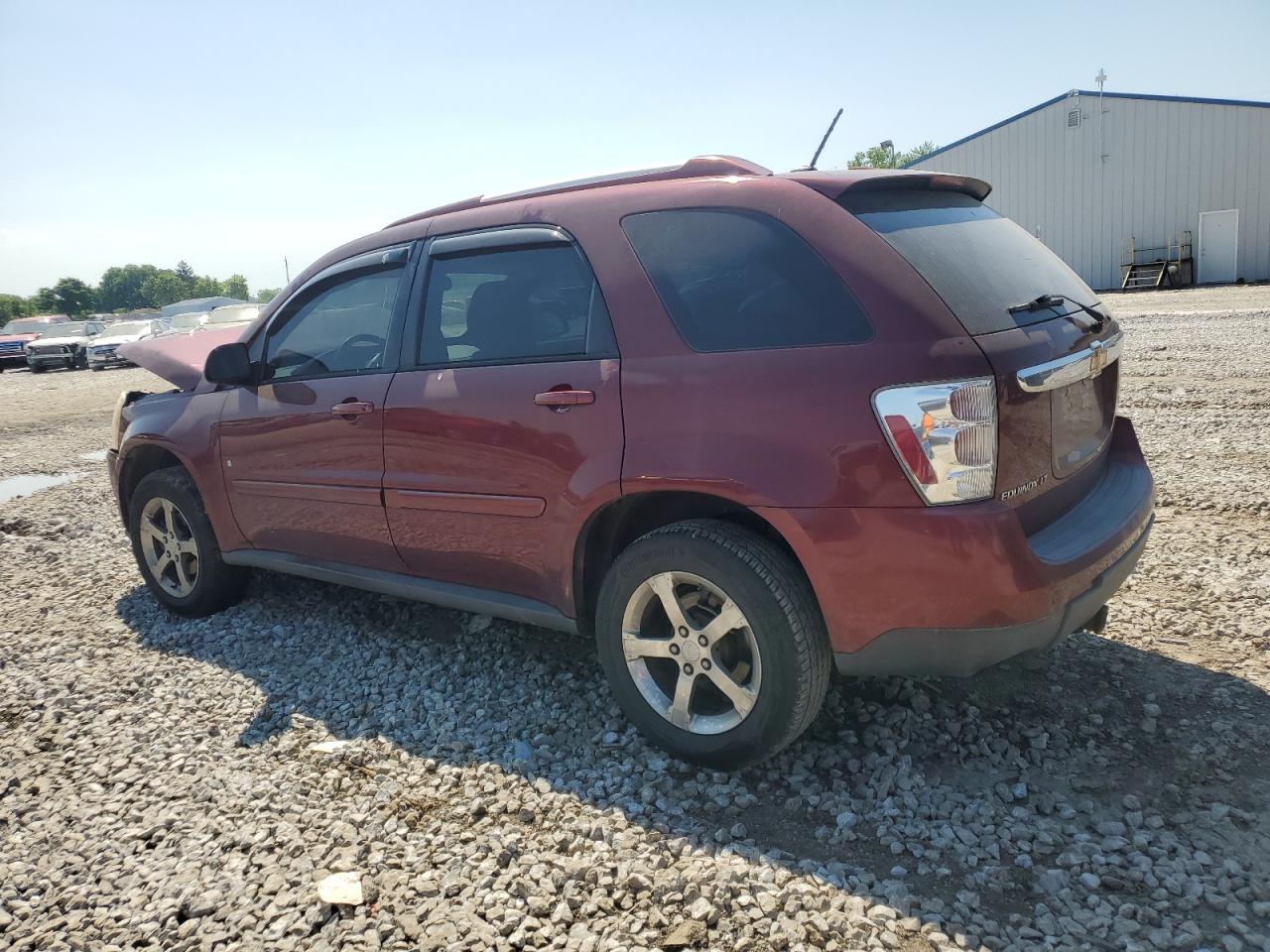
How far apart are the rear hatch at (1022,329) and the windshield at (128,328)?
30.4 metres

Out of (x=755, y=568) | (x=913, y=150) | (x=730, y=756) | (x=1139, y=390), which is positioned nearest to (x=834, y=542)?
(x=755, y=568)

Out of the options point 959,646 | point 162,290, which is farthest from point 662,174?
point 162,290

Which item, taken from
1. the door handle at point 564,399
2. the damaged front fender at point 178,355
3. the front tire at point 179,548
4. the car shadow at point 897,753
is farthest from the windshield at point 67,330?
the door handle at point 564,399

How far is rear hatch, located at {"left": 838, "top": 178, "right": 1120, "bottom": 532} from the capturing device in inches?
103

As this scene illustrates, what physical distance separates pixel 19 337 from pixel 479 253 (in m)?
33.7

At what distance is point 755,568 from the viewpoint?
277 centimetres

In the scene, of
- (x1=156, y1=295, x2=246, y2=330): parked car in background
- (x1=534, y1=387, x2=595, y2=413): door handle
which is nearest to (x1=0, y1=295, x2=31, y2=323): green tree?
(x1=156, y1=295, x2=246, y2=330): parked car in background

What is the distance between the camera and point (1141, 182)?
29.3 metres

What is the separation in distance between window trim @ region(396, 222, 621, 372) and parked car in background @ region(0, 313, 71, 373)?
106 ft

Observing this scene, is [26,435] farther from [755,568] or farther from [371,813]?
[755,568]

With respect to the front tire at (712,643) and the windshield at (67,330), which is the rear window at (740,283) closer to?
the front tire at (712,643)

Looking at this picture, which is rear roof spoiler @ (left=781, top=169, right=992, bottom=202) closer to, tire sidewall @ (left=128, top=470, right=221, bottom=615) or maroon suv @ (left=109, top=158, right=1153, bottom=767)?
maroon suv @ (left=109, top=158, right=1153, bottom=767)

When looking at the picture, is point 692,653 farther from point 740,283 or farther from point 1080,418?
point 1080,418

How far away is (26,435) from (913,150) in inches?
3304
